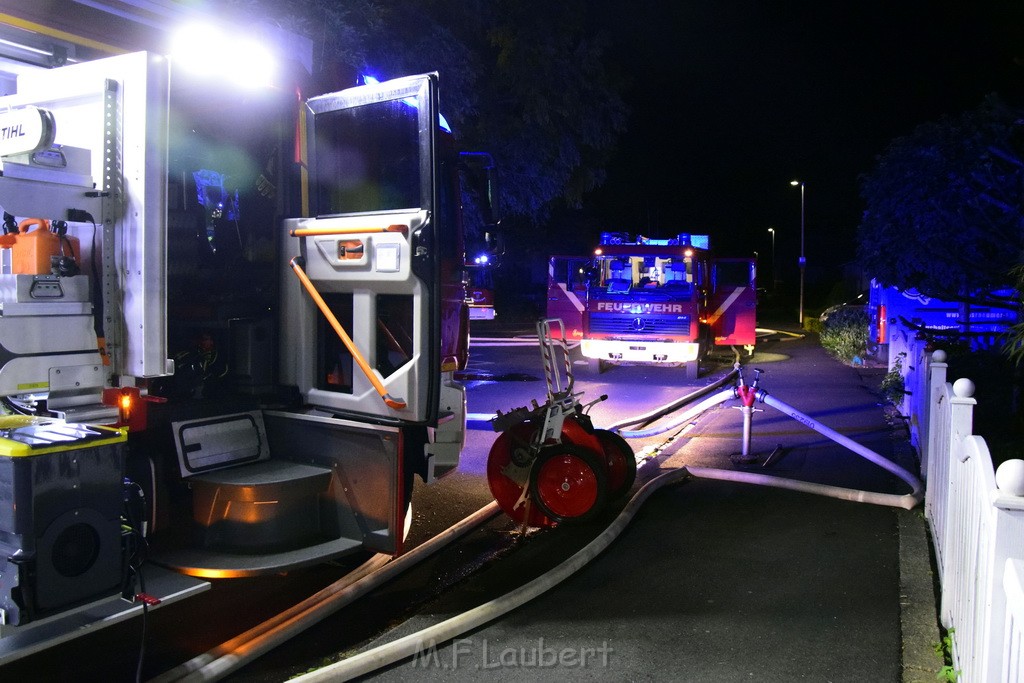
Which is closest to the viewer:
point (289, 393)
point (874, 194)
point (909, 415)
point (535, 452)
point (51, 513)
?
point (51, 513)

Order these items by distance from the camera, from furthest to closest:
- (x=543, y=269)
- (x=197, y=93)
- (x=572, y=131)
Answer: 1. (x=543, y=269)
2. (x=572, y=131)
3. (x=197, y=93)

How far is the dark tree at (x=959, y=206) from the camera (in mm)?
9219

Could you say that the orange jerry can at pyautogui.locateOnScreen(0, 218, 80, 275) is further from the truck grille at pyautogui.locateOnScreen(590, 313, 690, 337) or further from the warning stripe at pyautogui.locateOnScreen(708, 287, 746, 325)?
the warning stripe at pyautogui.locateOnScreen(708, 287, 746, 325)

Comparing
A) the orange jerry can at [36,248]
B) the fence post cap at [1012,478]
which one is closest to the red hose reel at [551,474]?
the orange jerry can at [36,248]

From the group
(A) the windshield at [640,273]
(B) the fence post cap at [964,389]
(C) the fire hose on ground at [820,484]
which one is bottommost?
(C) the fire hose on ground at [820,484]

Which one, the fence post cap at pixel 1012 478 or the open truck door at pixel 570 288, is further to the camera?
the open truck door at pixel 570 288

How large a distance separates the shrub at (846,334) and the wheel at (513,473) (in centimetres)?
1345

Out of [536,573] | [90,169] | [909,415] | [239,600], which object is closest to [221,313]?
[90,169]

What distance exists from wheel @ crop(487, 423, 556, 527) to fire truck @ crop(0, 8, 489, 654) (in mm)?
818

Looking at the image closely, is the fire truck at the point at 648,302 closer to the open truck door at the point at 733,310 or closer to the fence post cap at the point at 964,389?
the open truck door at the point at 733,310

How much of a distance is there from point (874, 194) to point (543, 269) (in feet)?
111

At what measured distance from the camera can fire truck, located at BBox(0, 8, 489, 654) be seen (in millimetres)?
4082

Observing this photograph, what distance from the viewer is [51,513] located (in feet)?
12.4

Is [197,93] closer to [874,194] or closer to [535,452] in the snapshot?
[535,452]
